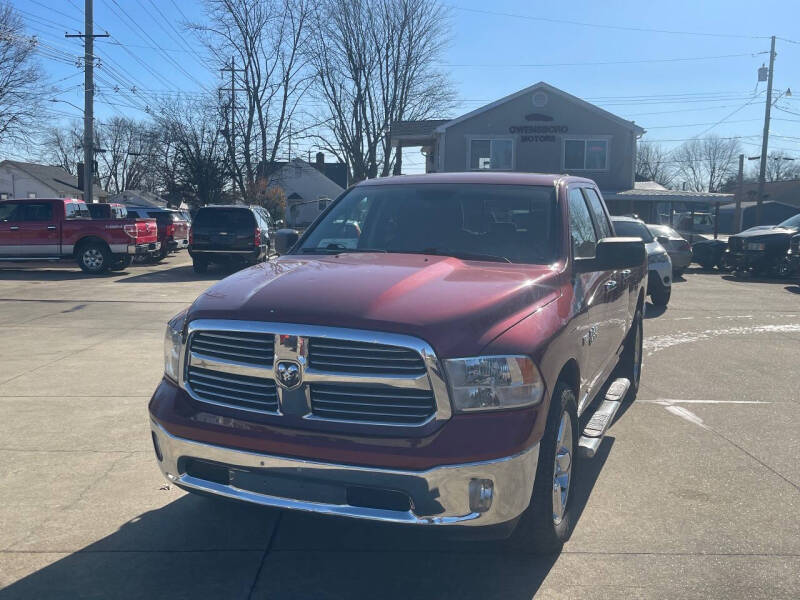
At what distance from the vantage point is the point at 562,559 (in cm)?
360

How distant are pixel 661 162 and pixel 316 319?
96600 millimetres

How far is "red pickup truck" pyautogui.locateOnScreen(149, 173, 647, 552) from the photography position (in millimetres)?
2936

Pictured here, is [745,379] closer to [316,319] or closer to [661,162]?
[316,319]

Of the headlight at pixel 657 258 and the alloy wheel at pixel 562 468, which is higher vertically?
the headlight at pixel 657 258

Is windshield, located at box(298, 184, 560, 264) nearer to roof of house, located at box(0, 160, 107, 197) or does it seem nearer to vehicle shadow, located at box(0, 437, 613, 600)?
vehicle shadow, located at box(0, 437, 613, 600)

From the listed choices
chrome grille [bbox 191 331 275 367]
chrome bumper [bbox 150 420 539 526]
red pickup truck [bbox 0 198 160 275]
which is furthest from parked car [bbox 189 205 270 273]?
chrome bumper [bbox 150 420 539 526]

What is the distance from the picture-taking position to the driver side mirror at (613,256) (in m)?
4.25

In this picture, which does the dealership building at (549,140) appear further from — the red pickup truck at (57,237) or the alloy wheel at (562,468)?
the alloy wheel at (562,468)

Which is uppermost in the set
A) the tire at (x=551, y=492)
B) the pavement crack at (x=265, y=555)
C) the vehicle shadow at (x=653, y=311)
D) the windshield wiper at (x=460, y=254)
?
the windshield wiper at (x=460, y=254)

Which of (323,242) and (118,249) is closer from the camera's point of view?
(323,242)

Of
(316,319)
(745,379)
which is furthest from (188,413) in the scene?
(745,379)

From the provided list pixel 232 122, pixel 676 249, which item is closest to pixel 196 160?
pixel 232 122

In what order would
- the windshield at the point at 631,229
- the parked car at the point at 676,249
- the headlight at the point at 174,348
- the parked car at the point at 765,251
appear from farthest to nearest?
the parked car at the point at 765,251
the parked car at the point at 676,249
the windshield at the point at 631,229
the headlight at the point at 174,348

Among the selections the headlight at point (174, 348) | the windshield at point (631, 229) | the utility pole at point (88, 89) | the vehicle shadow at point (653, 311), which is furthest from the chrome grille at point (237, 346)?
the utility pole at point (88, 89)
